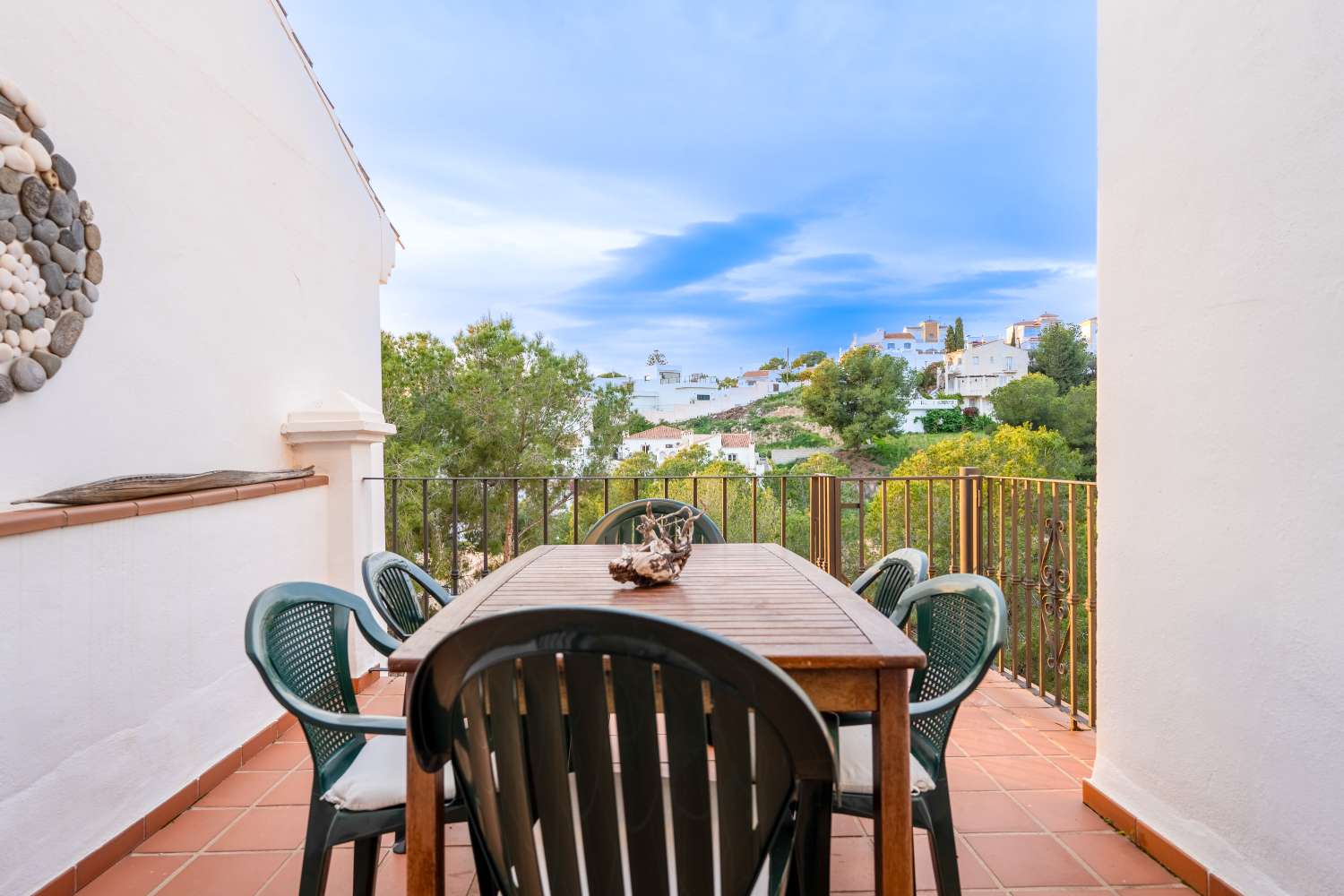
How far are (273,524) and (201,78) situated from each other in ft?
5.70

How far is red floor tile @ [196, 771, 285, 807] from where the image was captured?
2.31 metres

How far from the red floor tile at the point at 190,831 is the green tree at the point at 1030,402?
20.2 m

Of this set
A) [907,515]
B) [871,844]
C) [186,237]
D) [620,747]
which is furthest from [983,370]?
[620,747]

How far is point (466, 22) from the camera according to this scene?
8000mm

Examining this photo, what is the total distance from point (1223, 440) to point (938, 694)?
898 mm

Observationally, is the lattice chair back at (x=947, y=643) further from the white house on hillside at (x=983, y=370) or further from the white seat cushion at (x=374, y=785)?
the white house on hillside at (x=983, y=370)

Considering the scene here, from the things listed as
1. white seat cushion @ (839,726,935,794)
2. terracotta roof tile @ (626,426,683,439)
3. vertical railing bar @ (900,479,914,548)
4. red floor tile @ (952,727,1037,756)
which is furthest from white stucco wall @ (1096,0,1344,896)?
terracotta roof tile @ (626,426,683,439)

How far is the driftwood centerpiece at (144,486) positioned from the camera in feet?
6.26

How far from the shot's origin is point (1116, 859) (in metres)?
1.92

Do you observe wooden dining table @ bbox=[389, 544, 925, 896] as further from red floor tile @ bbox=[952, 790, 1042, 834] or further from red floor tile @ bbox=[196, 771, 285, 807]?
red floor tile @ bbox=[196, 771, 285, 807]

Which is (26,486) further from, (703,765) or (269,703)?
(703,765)

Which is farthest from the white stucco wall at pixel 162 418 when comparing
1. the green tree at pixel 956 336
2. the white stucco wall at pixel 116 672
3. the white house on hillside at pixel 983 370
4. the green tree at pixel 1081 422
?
the green tree at pixel 956 336

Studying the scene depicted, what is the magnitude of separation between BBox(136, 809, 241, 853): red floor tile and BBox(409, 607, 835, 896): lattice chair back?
1719 mm

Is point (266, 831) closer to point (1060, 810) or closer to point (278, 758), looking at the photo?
point (278, 758)
